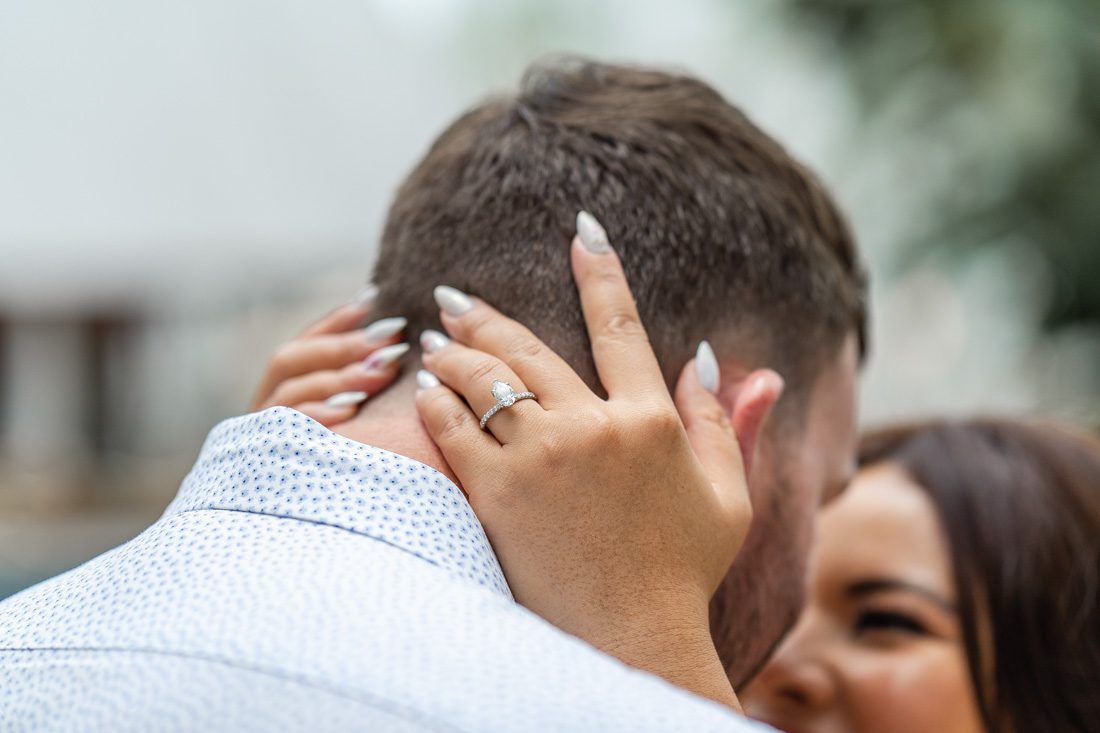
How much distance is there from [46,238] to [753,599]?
15.9 metres

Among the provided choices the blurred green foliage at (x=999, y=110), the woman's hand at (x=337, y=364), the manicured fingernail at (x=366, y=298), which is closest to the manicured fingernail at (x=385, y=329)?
the woman's hand at (x=337, y=364)

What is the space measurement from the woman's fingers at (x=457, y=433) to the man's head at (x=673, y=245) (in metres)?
0.21

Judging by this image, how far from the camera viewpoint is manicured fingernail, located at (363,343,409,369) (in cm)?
180

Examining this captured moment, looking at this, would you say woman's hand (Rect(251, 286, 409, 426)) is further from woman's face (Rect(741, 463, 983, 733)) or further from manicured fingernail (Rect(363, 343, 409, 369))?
woman's face (Rect(741, 463, 983, 733))

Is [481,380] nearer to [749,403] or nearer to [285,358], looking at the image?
[749,403]

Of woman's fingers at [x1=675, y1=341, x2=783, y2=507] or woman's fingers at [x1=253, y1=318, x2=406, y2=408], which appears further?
woman's fingers at [x1=253, y1=318, x2=406, y2=408]

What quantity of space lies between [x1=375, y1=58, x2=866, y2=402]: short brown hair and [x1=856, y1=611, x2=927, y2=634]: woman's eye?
1066 mm

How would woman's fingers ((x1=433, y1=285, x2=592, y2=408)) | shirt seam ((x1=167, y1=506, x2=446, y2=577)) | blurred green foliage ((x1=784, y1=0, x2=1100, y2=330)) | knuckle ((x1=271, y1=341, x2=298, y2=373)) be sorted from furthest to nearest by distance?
blurred green foliage ((x1=784, y1=0, x2=1100, y2=330)) → knuckle ((x1=271, y1=341, x2=298, y2=373)) → woman's fingers ((x1=433, y1=285, x2=592, y2=408)) → shirt seam ((x1=167, y1=506, x2=446, y2=577))

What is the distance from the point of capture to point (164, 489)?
13.3 metres

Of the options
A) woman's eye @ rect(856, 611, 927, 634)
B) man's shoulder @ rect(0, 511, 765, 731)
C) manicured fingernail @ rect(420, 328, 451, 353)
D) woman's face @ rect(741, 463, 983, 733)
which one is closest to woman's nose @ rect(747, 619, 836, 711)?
woman's face @ rect(741, 463, 983, 733)

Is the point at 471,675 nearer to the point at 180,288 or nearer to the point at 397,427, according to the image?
the point at 397,427

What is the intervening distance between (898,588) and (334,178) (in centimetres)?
1373

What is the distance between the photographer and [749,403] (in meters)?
1.79

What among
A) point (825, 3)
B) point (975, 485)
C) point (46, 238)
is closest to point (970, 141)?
point (825, 3)
